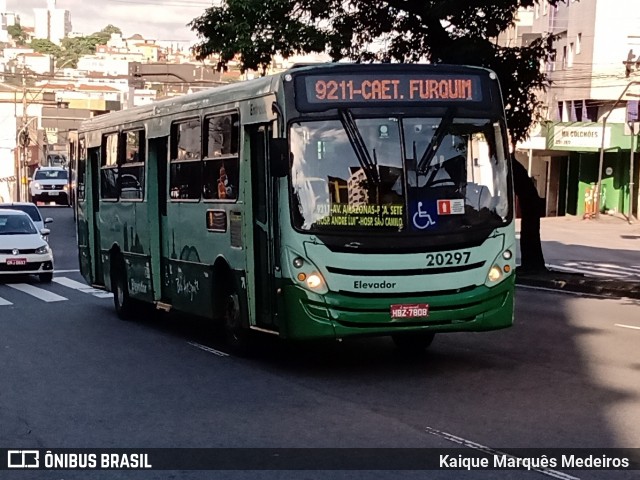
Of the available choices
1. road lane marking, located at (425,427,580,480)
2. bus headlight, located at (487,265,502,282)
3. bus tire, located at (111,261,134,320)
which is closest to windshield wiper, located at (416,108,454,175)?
bus headlight, located at (487,265,502,282)

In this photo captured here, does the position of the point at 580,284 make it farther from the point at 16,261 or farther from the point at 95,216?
the point at 16,261

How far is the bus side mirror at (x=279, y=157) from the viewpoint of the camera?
11766mm

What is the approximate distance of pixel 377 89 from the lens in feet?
39.5

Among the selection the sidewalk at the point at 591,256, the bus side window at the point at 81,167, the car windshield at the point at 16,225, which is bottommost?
the sidewalk at the point at 591,256

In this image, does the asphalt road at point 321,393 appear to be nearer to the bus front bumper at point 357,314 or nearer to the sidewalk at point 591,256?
the bus front bumper at point 357,314

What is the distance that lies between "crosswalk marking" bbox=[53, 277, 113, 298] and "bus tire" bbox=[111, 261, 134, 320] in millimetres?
3816

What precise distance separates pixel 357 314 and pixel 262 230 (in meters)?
1.52

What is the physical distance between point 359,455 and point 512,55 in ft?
55.8

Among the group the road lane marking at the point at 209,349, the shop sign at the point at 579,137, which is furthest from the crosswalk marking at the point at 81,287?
the shop sign at the point at 579,137

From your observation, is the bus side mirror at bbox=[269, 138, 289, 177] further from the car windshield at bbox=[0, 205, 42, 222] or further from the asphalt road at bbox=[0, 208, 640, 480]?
the car windshield at bbox=[0, 205, 42, 222]

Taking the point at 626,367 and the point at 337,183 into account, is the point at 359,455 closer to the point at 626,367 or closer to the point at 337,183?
the point at 337,183

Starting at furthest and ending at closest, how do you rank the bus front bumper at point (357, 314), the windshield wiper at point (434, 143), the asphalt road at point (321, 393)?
the windshield wiper at point (434, 143)
the bus front bumper at point (357, 314)
the asphalt road at point (321, 393)

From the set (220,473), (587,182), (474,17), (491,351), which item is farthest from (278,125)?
(587,182)

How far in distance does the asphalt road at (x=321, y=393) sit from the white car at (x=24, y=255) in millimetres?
9194
